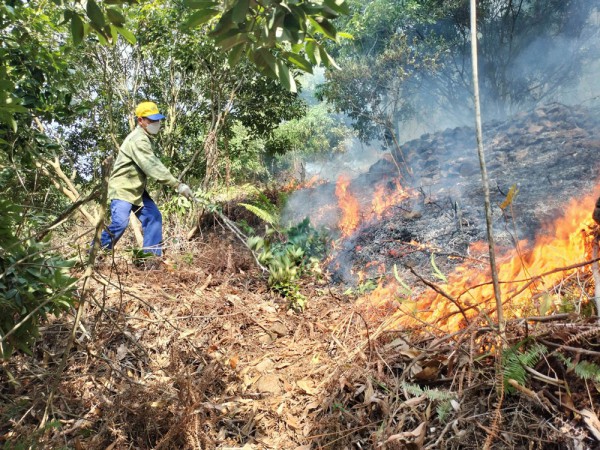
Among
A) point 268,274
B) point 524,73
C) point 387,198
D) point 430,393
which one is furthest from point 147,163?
point 524,73

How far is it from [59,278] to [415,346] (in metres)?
1.93

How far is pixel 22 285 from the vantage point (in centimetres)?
197

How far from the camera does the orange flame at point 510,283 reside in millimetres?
2691

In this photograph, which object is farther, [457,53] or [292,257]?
[457,53]

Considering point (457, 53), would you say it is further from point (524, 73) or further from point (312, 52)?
point (312, 52)

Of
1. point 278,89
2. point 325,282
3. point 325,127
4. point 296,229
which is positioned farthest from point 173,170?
point 325,127

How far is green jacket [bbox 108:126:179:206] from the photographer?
16.2 feet

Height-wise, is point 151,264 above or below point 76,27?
below

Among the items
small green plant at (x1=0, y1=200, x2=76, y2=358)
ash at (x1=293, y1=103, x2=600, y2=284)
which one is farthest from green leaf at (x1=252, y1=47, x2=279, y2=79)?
ash at (x1=293, y1=103, x2=600, y2=284)

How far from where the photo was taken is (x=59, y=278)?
6.47ft

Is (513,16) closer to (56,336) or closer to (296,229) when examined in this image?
(296,229)

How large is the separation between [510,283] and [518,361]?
116 centimetres

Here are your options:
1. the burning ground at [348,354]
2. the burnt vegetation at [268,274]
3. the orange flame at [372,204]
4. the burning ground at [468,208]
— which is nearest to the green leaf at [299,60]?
the burnt vegetation at [268,274]

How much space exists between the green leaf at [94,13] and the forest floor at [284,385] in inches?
40.4
